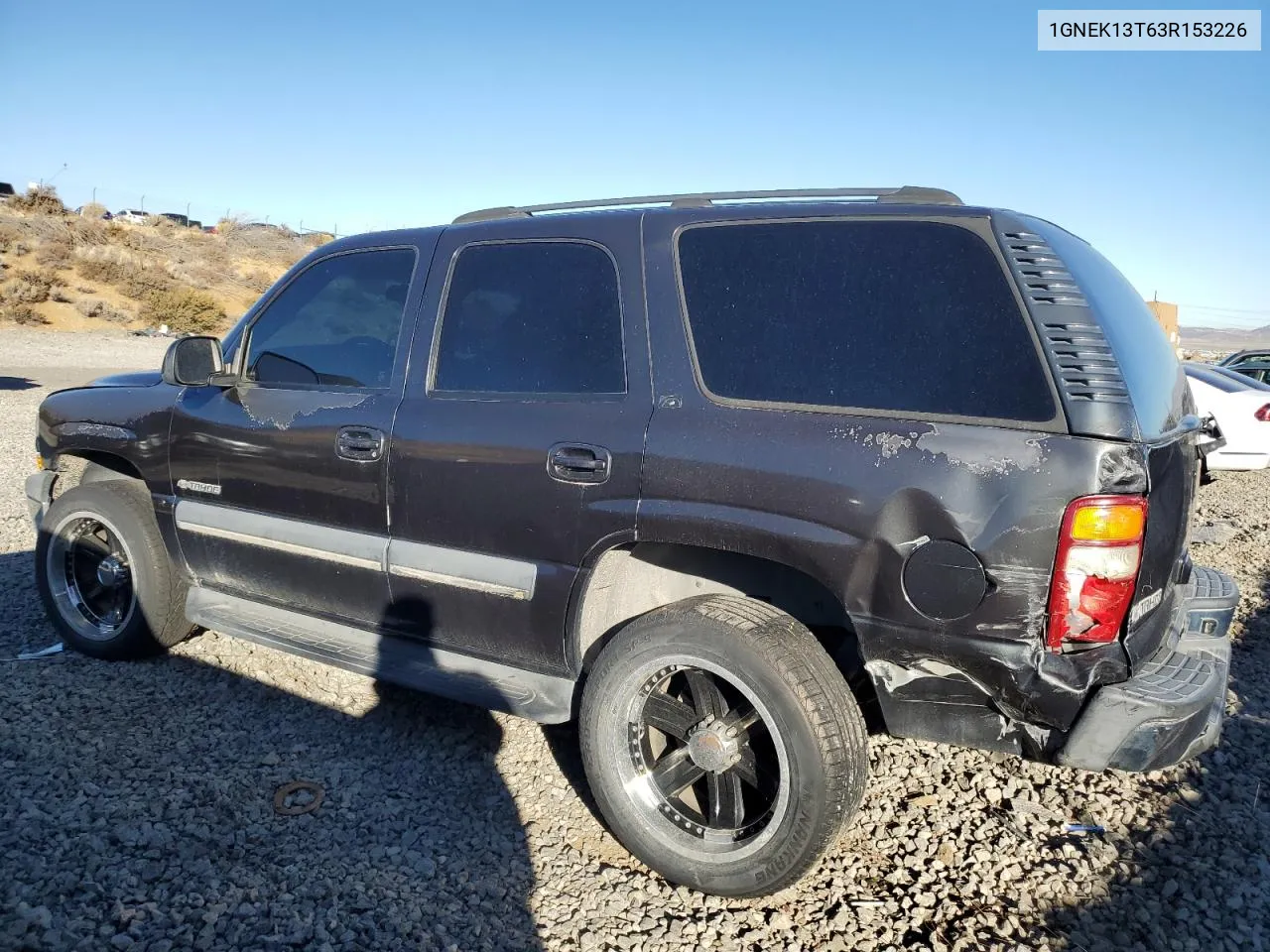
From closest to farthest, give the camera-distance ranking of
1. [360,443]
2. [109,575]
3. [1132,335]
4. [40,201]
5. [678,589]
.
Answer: [1132,335]
[678,589]
[360,443]
[109,575]
[40,201]

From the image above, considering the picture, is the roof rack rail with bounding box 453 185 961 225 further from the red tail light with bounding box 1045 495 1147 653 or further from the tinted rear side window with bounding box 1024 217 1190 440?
the red tail light with bounding box 1045 495 1147 653

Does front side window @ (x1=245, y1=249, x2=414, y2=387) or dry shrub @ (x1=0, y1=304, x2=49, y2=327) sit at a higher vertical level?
dry shrub @ (x1=0, y1=304, x2=49, y2=327)

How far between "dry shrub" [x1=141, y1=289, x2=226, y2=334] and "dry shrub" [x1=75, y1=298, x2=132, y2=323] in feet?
2.55

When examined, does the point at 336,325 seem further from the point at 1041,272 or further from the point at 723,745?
the point at 1041,272

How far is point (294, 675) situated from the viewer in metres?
4.11

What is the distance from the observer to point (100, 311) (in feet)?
89.6

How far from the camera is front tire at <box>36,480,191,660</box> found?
4016mm

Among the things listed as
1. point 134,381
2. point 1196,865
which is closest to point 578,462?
point 1196,865

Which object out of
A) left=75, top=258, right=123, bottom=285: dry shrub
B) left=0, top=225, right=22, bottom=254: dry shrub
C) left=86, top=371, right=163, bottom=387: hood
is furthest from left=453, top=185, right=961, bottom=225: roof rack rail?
left=0, top=225, right=22, bottom=254: dry shrub

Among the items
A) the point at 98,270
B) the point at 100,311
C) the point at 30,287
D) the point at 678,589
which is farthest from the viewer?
the point at 98,270

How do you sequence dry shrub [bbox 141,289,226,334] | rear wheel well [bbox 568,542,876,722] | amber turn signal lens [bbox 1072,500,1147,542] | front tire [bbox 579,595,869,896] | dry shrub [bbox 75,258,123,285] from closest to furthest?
amber turn signal lens [bbox 1072,500,1147,542], front tire [bbox 579,595,869,896], rear wheel well [bbox 568,542,876,722], dry shrub [bbox 141,289,226,334], dry shrub [bbox 75,258,123,285]

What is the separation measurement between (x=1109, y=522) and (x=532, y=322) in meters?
1.91

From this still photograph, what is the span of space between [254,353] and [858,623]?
285 centimetres

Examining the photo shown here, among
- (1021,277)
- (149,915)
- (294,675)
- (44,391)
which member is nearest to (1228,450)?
(1021,277)
